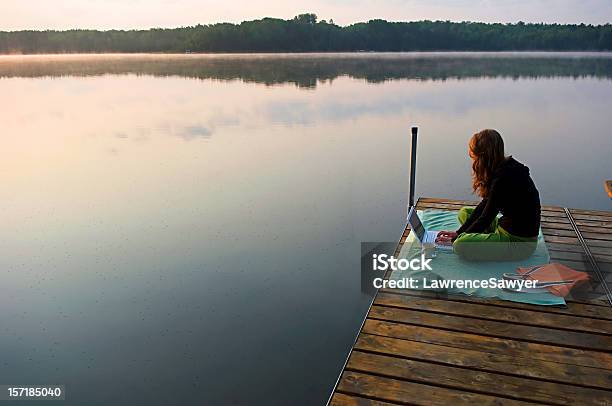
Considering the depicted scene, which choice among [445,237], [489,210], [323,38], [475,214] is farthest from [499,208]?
[323,38]

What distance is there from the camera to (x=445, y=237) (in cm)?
423

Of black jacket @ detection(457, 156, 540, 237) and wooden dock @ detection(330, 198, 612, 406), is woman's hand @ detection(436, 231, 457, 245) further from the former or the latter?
wooden dock @ detection(330, 198, 612, 406)

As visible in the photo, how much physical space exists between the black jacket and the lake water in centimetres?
130

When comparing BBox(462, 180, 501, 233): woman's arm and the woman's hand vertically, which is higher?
BBox(462, 180, 501, 233): woman's arm

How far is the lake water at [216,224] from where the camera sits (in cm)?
374

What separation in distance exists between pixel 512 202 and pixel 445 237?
67cm

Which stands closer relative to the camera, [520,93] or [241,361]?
[241,361]

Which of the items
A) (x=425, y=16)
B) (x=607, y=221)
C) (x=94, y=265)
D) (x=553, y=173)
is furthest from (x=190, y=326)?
(x=425, y=16)

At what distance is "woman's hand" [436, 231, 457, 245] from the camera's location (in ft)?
13.6

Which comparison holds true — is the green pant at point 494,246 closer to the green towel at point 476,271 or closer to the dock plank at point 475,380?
the green towel at point 476,271

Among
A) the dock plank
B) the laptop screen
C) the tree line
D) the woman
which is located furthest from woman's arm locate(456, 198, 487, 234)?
the tree line

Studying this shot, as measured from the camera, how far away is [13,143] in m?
12.4

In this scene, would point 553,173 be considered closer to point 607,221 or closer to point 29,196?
point 607,221

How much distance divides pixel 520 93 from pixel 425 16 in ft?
77.3
